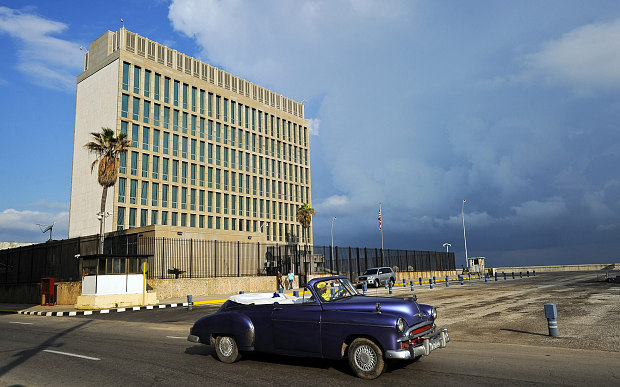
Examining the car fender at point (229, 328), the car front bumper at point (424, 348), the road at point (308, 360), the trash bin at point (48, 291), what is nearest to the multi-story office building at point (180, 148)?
the trash bin at point (48, 291)

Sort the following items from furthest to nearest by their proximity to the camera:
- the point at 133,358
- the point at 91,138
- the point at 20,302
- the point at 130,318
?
the point at 91,138 < the point at 20,302 < the point at 130,318 < the point at 133,358

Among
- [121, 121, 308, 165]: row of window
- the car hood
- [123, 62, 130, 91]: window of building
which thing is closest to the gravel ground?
the car hood

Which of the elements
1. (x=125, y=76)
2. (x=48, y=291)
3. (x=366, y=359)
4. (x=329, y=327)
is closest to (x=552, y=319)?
(x=366, y=359)

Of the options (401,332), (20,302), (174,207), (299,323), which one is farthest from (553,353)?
(174,207)

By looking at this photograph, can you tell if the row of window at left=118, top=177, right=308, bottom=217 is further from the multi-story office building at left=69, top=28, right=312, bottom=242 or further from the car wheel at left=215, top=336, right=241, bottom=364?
the car wheel at left=215, top=336, right=241, bottom=364

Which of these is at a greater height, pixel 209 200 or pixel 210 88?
pixel 210 88

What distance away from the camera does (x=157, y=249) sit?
31.2 m

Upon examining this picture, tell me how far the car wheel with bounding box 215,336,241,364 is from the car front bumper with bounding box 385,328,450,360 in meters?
2.95

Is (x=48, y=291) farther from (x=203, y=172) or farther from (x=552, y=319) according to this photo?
(x=203, y=172)

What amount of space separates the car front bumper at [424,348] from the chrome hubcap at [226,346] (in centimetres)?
305

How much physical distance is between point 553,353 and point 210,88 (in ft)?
208

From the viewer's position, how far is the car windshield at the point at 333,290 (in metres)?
7.37

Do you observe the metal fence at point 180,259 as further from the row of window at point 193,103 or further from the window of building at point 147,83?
the window of building at point 147,83

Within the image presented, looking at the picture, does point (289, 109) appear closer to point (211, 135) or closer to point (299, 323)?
point (211, 135)
